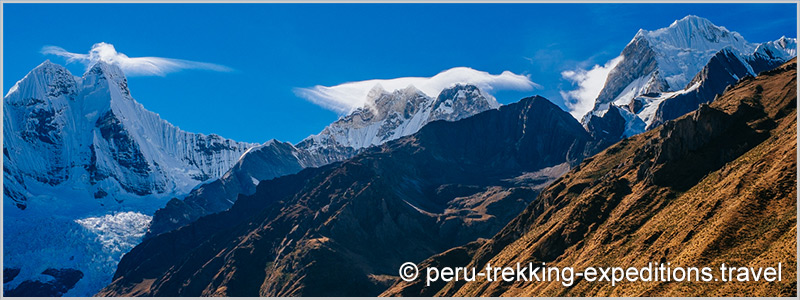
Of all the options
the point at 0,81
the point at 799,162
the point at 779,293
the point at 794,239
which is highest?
the point at 0,81

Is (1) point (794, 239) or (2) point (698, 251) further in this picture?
(2) point (698, 251)

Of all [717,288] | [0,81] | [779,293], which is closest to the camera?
[779,293]

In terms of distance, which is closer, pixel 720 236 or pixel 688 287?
pixel 688 287

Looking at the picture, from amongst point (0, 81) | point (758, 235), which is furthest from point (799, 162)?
point (0, 81)

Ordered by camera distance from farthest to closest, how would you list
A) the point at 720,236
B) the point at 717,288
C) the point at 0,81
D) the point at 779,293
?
the point at 720,236 < the point at 0,81 < the point at 717,288 < the point at 779,293

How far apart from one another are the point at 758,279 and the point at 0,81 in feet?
529

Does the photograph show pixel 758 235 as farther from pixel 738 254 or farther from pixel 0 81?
pixel 0 81

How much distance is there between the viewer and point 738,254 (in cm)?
18700

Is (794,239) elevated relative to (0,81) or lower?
lower

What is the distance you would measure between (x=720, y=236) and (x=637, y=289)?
24833 mm

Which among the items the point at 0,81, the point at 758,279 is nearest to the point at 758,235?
the point at 758,279

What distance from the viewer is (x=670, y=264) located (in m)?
199

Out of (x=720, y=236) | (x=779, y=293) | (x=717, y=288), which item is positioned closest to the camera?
(x=779, y=293)

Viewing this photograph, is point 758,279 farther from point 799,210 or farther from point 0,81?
point 0,81
